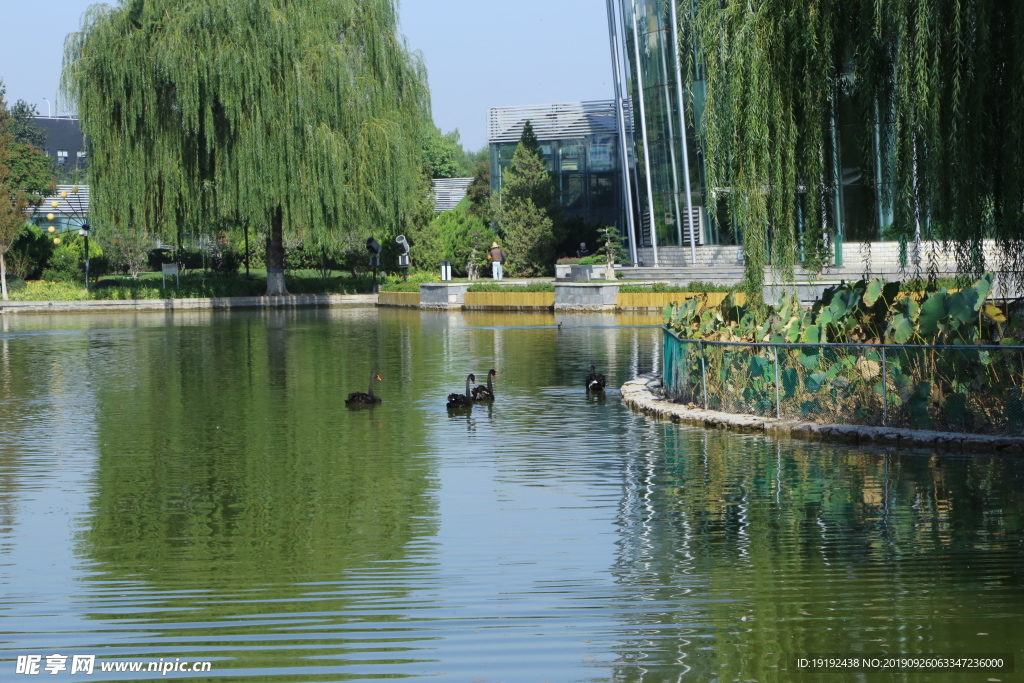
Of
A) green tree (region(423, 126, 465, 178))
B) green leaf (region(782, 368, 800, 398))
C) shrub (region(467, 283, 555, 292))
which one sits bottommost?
green leaf (region(782, 368, 800, 398))

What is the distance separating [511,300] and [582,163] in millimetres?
27614

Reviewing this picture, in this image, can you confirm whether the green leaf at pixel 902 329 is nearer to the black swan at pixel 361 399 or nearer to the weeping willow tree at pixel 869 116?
the weeping willow tree at pixel 869 116

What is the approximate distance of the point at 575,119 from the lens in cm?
7494

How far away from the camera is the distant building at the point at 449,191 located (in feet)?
320

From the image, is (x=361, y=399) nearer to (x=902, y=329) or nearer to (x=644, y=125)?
(x=902, y=329)

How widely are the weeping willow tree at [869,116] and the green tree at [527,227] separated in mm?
43305

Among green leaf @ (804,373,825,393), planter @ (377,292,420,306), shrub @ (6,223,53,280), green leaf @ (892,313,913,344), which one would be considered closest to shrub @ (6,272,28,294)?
shrub @ (6,223,53,280)

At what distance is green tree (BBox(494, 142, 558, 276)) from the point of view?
60125 millimetres

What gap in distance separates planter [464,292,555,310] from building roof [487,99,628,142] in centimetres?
2612

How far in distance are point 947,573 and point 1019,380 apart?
5.36 metres

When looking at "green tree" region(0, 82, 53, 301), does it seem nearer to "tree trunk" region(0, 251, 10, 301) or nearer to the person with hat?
"tree trunk" region(0, 251, 10, 301)

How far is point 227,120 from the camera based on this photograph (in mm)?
→ 46031

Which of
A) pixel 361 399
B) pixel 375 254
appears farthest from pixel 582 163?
pixel 361 399

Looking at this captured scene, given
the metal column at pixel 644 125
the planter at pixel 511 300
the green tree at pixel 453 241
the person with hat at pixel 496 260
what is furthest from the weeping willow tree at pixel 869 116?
the green tree at pixel 453 241
